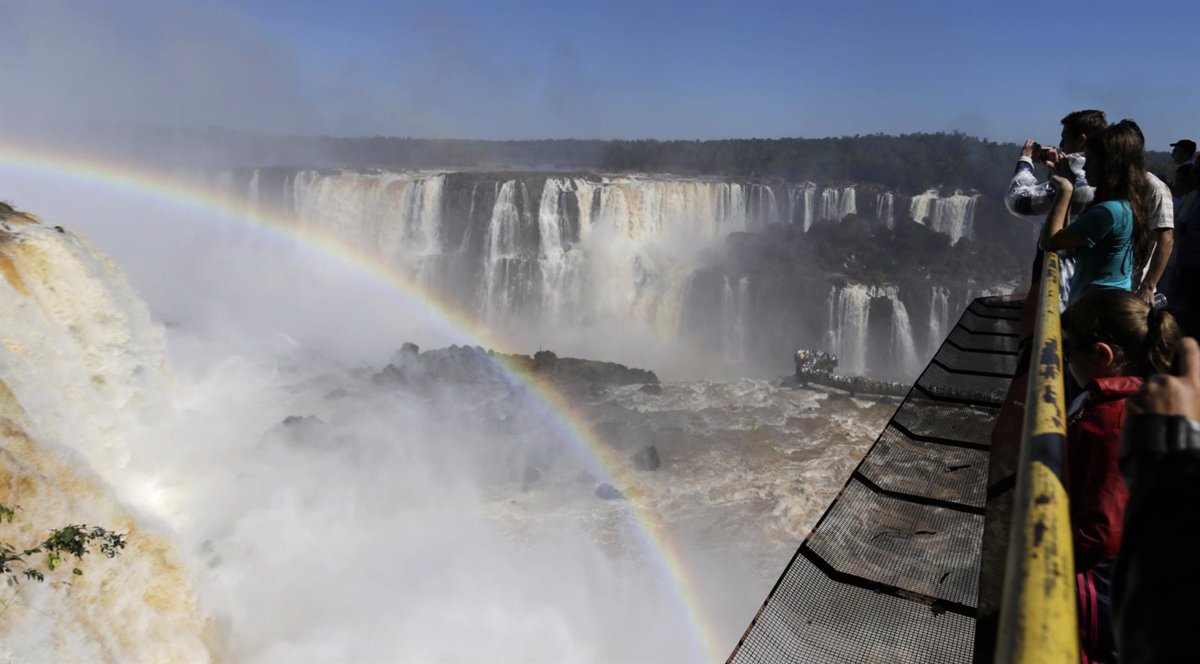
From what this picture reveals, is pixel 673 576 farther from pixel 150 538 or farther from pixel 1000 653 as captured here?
pixel 1000 653

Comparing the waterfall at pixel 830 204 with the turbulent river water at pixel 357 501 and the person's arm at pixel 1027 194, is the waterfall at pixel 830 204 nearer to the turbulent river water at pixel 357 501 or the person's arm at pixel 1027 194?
the turbulent river water at pixel 357 501

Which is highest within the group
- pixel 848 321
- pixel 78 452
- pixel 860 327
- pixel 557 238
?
pixel 557 238

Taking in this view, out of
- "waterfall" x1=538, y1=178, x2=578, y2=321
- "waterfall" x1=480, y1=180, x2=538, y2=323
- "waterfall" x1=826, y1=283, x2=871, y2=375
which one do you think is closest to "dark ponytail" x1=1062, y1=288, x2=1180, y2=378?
"waterfall" x1=826, y1=283, x2=871, y2=375

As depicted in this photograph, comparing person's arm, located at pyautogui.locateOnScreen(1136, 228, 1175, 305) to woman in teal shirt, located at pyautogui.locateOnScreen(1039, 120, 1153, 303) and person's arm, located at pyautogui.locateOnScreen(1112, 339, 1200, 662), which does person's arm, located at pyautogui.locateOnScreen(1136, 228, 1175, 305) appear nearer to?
woman in teal shirt, located at pyautogui.locateOnScreen(1039, 120, 1153, 303)

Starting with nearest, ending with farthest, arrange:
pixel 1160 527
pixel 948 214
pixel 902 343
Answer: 1. pixel 1160 527
2. pixel 902 343
3. pixel 948 214

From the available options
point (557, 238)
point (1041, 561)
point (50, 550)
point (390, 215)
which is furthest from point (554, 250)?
point (1041, 561)

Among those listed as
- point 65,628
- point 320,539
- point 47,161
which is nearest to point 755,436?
point 320,539

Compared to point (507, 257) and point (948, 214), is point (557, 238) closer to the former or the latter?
point (507, 257)
